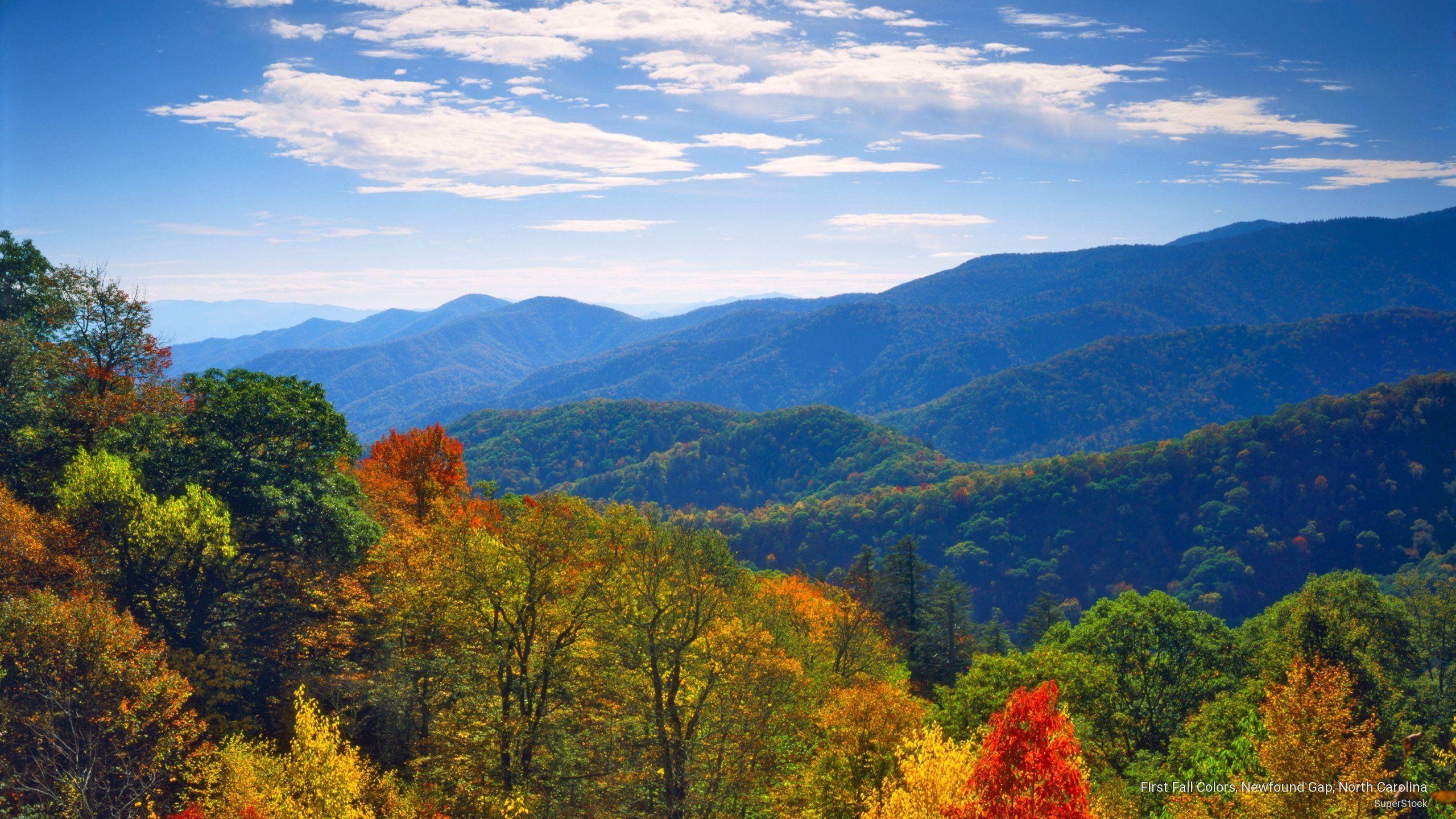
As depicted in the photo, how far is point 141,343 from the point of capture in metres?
39.2

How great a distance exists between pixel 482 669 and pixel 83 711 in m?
11.9

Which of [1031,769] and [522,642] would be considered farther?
[522,642]

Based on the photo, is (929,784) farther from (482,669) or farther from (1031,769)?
(482,669)

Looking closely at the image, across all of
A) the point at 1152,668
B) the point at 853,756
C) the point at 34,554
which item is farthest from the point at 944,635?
the point at 34,554

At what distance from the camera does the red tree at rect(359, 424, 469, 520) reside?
152ft

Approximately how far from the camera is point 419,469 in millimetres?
48188

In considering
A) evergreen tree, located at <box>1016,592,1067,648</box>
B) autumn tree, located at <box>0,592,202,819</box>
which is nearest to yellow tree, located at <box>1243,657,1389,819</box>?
autumn tree, located at <box>0,592,202,819</box>

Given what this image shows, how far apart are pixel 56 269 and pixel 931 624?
2555 inches

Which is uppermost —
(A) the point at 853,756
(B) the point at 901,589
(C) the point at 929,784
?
(C) the point at 929,784

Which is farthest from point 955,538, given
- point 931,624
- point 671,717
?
point 671,717

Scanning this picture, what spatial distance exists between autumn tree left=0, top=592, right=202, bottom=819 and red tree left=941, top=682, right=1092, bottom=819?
78.1 ft

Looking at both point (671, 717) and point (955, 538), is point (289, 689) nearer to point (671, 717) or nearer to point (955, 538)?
point (671, 717)

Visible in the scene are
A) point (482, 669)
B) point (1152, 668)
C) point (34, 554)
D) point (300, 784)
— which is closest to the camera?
point (300, 784)

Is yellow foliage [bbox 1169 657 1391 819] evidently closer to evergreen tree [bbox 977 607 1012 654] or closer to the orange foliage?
the orange foliage
